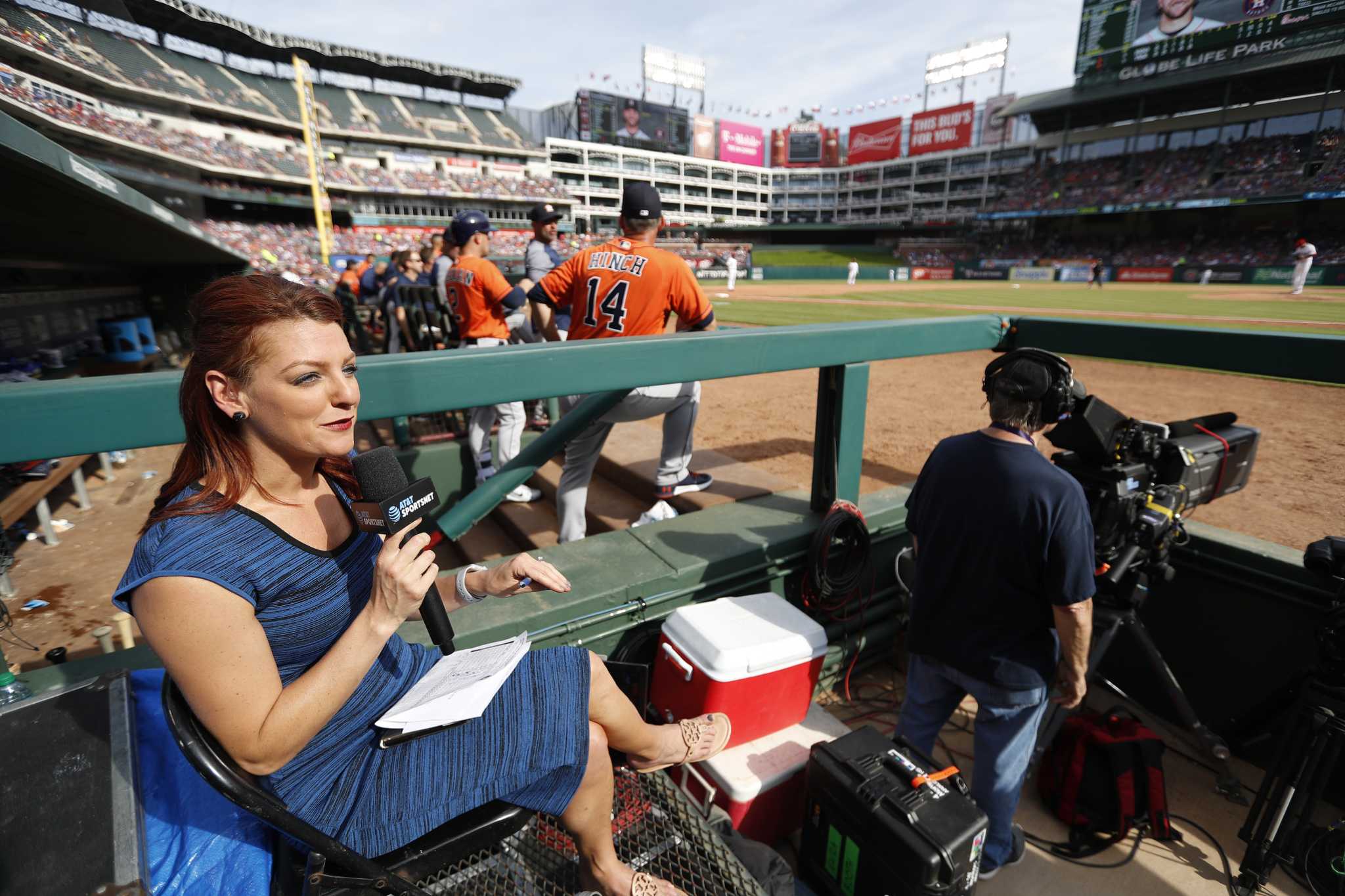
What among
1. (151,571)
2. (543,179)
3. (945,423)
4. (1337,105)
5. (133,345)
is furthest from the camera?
(543,179)

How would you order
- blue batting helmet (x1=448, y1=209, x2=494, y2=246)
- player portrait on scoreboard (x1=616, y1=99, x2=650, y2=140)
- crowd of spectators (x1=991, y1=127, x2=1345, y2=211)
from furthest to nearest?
1. player portrait on scoreboard (x1=616, y1=99, x2=650, y2=140)
2. crowd of spectators (x1=991, y1=127, x2=1345, y2=211)
3. blue batting helmet (x1=448, y1=209, x2=494, y2=246)

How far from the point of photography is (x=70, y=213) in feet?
12.5

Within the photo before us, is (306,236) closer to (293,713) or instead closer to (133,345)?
(133,345)

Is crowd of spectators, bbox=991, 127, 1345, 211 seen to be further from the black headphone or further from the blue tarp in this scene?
the blue tarp

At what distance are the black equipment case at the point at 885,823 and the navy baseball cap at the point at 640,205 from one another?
287cm

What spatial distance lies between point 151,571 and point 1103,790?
10.0 ft

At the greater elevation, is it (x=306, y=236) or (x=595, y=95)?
(x=595, y=95)

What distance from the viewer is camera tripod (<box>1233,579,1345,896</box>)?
1987 mm

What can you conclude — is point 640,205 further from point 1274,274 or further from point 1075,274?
point 1075,274

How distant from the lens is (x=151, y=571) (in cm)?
107

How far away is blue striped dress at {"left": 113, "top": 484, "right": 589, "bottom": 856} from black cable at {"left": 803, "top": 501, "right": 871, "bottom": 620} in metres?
1.37

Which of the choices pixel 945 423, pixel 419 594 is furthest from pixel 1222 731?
pixel 419 594

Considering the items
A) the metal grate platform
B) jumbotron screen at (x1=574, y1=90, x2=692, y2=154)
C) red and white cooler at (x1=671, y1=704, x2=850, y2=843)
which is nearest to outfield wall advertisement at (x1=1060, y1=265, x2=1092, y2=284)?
red and white cooler at (x1=671, y1=704, x2=850, y2=843)

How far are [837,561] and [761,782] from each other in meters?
1.05
